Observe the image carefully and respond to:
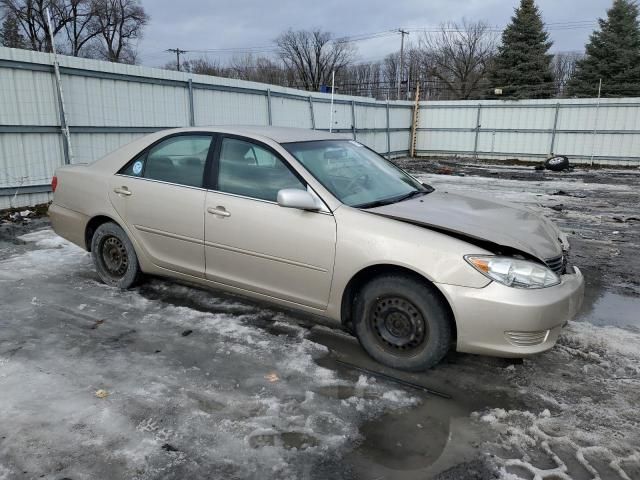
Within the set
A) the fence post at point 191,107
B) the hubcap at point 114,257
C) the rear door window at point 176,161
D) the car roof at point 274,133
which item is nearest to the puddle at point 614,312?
the car roof at point 274,133

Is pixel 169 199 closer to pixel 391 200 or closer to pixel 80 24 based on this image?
pixel 391 200

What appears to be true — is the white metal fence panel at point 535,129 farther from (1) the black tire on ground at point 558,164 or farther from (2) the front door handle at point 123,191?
(2) the front door handle at point 123,191

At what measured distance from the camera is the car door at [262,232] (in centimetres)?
347

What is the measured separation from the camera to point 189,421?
2.74m

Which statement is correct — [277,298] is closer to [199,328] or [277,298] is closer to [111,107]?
[199,328]

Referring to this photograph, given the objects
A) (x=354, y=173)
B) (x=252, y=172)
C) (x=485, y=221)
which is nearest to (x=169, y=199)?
(x=252, y=172)

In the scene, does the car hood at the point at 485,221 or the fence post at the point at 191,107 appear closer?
the car hood at the point at 485,221

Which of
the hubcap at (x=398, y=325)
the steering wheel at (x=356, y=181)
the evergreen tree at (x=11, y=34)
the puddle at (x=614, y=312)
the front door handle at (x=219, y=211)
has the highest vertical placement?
the evergreen tree at (x=11, y=34)

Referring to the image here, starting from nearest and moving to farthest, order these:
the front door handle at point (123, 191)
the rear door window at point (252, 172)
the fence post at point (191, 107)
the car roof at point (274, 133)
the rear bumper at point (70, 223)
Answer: the rear door window at point (252, 172) < the car roof at point (274, 133) < the front door handle at point (123, 191) < the rear bumper at point (70, 223) < the fence post at point (191, 107)

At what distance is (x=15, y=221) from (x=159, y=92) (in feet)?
14.2

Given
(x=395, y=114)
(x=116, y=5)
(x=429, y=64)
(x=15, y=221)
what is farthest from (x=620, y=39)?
(x=116, y=5)

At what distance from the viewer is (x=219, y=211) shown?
12.7 feet

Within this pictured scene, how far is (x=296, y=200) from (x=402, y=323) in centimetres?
110

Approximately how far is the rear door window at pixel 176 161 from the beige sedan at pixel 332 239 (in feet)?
0.04
